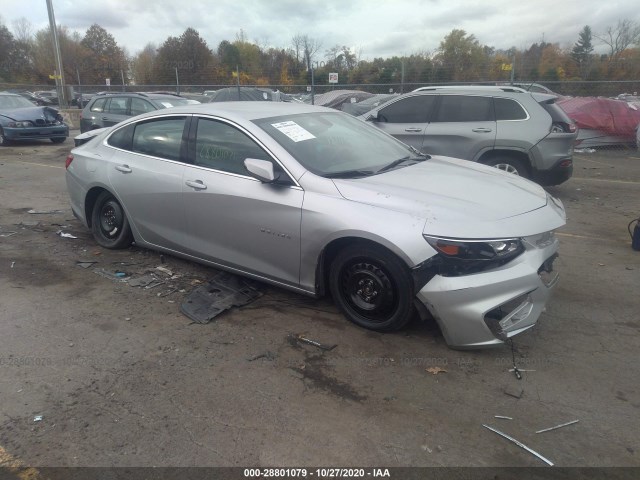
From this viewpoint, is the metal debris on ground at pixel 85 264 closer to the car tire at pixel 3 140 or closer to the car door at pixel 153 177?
the car door at pixel 153 177

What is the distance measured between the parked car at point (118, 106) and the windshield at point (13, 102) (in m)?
3.88

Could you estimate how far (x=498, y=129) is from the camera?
7.77 m

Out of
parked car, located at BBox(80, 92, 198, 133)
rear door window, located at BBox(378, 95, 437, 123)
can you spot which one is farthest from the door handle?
parked car, located at BBox(80, 92, 198, 133)

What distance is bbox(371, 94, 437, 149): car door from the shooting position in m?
8.28

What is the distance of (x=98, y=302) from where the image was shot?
14.0ft

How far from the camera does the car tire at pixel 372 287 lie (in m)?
3.40

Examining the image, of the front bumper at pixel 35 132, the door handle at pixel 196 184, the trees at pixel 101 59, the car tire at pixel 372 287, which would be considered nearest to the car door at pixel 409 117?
the door handle at pixel 196 184

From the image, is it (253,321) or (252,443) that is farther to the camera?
(253,321)

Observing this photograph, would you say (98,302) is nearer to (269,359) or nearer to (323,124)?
(269,359)

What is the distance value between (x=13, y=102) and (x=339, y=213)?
621 inches

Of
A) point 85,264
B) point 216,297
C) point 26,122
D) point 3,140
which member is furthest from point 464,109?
point 3,140

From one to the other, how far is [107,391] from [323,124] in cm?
283

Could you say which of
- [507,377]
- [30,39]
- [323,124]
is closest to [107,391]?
Answer: [507,377]

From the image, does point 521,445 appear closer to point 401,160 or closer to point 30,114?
point 401,160
